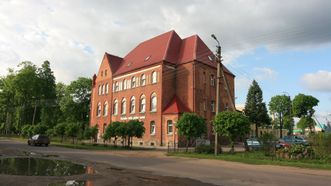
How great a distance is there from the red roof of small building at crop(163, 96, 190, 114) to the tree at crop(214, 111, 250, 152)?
605 inches

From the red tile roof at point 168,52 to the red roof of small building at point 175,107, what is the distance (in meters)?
6.19

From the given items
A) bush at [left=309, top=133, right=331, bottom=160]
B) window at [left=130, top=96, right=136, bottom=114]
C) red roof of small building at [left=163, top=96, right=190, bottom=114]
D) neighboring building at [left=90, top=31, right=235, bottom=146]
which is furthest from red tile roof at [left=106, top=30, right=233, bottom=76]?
bush at [left=309, top=133, right=331, bottom=160]

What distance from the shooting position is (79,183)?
11188 mm

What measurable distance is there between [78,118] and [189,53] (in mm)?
38592

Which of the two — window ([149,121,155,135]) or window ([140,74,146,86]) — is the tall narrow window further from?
window ([149,121,155,135])

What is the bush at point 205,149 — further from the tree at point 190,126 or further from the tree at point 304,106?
the tree at point 304,106

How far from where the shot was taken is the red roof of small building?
43519 millimetres

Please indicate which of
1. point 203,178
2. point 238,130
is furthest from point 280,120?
point 203,178

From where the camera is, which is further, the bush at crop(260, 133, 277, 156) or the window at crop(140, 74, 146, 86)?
the window at crop(140, 74, 146, 86)

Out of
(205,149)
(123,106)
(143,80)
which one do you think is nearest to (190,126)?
(205,149)

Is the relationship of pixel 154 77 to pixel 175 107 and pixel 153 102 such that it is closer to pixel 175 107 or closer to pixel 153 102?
pixel 153 102

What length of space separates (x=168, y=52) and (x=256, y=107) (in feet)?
96.5

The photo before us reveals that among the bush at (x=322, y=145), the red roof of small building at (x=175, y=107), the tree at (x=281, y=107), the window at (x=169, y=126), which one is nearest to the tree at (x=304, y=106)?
the tree at (x=281, y=107)

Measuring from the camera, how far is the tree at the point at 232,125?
89.1 ft
